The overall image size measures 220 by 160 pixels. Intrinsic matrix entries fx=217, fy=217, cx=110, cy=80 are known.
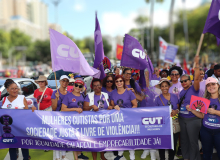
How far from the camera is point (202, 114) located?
3.87 metres

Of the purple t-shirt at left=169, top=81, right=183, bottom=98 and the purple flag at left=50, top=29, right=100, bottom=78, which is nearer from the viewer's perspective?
the purple flag at left=50, top=29, right=100, bottom=78

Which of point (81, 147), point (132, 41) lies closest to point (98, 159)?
point (81, 147)

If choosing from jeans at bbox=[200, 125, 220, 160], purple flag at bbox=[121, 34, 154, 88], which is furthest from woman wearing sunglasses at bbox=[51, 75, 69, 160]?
jeans at bbox=[200, 125, 220, 160]

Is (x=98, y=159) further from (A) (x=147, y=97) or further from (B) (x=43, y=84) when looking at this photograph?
(B) (x=43, y=84)

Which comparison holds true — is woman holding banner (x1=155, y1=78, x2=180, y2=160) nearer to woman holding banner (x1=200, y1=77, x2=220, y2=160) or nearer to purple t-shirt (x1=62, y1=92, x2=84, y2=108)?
woman holding banner (x1=200, y1=77, x2=220, y2=160)

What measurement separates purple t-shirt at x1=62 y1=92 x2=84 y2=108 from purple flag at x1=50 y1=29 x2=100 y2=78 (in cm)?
52

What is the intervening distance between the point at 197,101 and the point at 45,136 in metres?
2.87

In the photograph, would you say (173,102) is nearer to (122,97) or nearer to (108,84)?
(122,97)

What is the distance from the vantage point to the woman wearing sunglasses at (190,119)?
3.97 m

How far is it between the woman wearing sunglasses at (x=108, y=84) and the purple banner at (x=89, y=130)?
624 millimetres

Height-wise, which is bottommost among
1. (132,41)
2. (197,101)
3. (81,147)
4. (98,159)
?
(98,159)

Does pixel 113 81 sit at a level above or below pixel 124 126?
above

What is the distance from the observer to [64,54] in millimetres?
4355

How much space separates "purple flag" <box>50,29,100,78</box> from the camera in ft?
14.2
